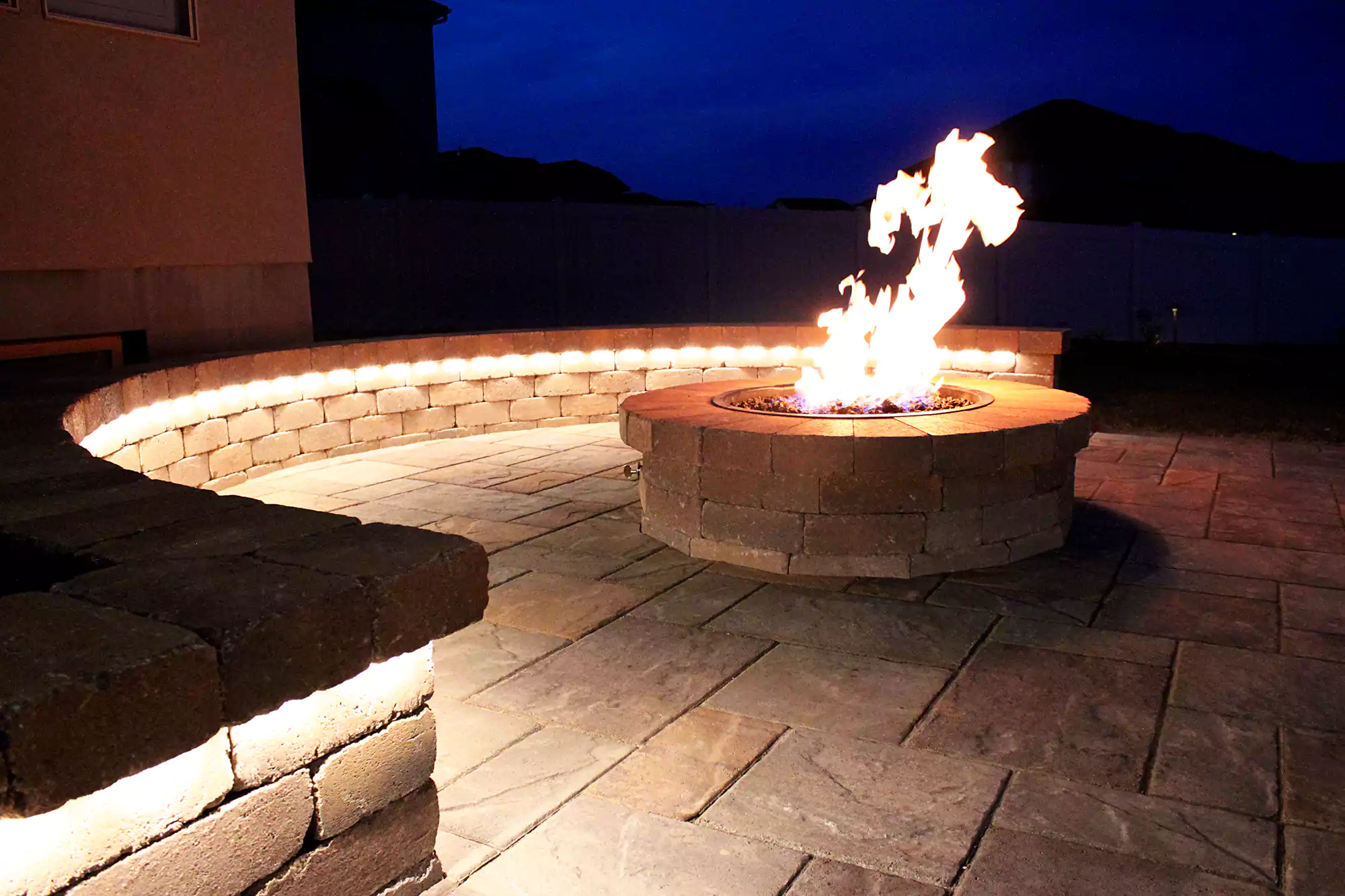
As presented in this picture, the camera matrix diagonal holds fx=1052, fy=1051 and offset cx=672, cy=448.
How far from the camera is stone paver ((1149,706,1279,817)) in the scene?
3137mm

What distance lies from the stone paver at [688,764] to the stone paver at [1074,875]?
0.82 meters

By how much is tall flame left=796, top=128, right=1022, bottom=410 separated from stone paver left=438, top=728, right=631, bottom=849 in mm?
3663

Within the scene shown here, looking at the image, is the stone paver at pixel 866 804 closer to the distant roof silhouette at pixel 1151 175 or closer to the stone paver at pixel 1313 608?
the stone paver at pixel 1313 608

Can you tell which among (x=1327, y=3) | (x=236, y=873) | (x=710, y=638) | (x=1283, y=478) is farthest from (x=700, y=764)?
(x=1327, y=3)

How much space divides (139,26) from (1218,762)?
812cm

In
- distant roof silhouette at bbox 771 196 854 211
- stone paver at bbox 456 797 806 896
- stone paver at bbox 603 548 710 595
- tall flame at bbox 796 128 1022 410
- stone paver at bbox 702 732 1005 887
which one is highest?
distant roof silhouette at bbox 771 196 854 211

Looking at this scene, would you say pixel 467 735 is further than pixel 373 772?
Yes

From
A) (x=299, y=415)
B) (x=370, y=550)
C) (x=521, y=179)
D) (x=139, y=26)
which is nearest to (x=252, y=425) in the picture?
(x=299, y=415)

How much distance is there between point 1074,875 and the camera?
274cm

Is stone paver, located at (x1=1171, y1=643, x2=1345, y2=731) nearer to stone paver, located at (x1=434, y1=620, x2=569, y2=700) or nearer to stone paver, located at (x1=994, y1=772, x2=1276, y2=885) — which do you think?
stone paver, located at (x1=994, y1=772, x2=1276, y2=885)

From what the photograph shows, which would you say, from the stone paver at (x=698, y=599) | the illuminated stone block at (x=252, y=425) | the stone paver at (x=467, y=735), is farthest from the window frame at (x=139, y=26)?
the stone paver at (x=467, y=735)

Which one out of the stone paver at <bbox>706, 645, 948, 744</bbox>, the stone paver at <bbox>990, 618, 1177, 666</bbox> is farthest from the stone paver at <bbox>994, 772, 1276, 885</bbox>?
the stone paver at <bbox>990, 618, 1177, 666</bbox>

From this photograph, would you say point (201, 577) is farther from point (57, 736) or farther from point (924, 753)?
point (924, 753)

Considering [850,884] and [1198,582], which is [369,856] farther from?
[1198,582]
